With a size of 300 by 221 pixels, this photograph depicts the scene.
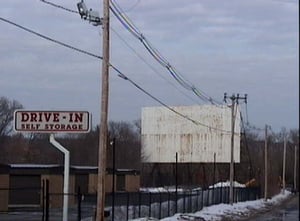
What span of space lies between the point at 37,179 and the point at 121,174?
67.9ft

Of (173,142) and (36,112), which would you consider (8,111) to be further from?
(36,112)

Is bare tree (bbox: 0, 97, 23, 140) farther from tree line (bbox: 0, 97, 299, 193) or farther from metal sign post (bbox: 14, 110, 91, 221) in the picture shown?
metal sign post (bbox: 14, 110, 91, 221)

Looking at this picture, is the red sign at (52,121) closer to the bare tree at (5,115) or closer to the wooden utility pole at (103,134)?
the wooden utility pole at (103,134)

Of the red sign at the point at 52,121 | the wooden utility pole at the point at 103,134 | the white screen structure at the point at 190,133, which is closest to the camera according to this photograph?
the red sign at the point at 52,121

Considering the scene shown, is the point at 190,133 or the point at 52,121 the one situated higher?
the point at 190,133

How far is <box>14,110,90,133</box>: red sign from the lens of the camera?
18.3 m

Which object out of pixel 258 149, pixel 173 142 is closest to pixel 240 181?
pixel 258 149

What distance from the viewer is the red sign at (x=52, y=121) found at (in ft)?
60.1

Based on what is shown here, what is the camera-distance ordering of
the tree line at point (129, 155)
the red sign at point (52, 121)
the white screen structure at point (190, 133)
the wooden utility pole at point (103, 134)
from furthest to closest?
the tree line at point (129, 155) → the white screen structure at point (190, 133) → the wooden utility pole at point (103, 134) → the red sign at point (52, 121)

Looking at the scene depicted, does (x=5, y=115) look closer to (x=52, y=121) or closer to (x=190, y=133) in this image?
(x=190, y=133)

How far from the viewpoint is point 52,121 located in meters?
18.5

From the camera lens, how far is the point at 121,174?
69.5m

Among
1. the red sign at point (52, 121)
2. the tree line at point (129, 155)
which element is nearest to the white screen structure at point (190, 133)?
the tree line at point (129, 155)

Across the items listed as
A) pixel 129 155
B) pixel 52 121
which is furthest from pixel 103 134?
pixel 129 155
